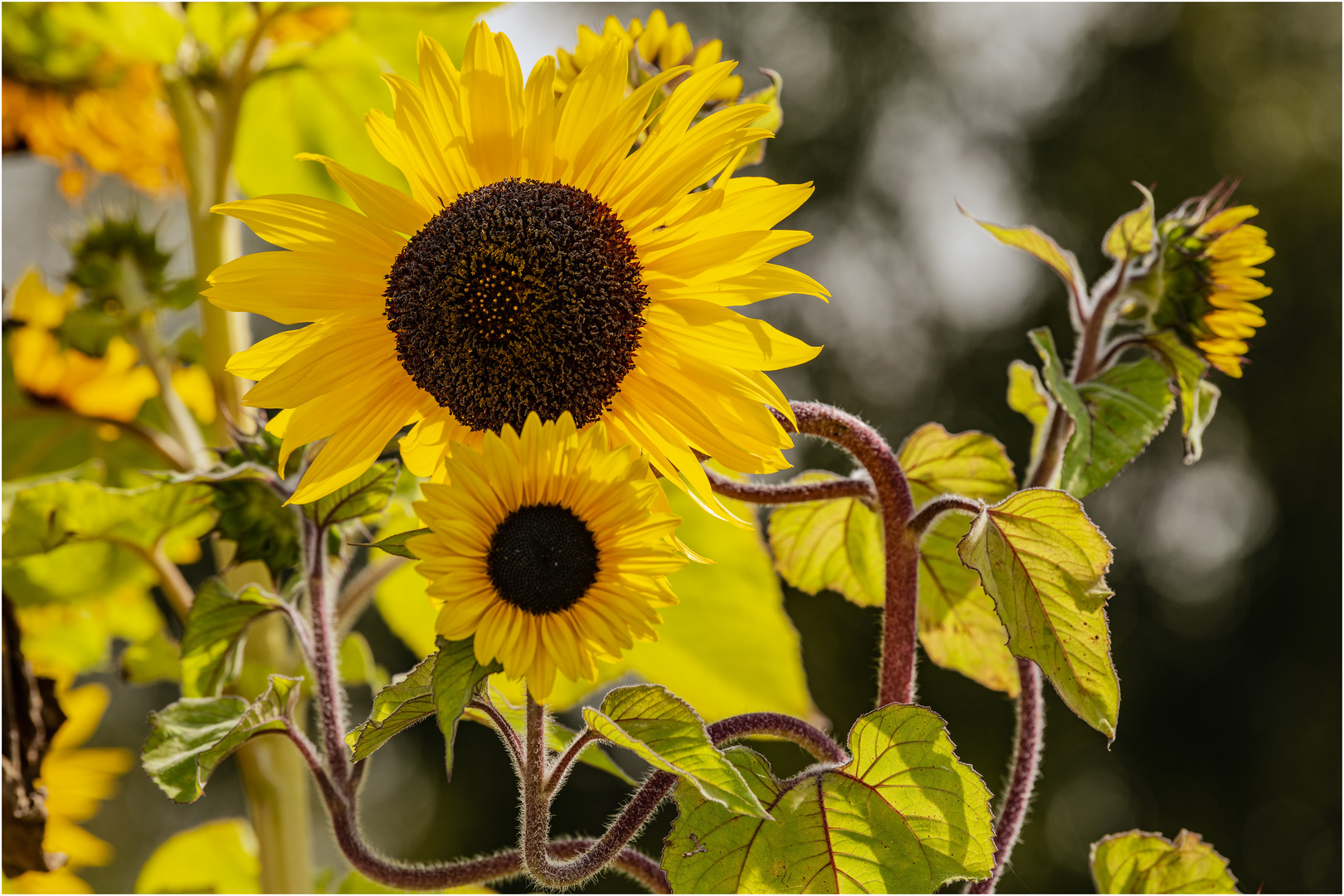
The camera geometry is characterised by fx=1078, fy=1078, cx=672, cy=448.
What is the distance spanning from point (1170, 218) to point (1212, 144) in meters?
5.39

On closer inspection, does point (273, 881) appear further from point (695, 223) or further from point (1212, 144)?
point (1212, 144)

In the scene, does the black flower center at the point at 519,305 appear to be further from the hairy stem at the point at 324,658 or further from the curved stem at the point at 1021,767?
the curved stem at the point at 1021,767

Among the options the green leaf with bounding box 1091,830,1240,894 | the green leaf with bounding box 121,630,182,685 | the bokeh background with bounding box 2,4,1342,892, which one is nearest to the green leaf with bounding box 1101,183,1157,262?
the green leaf with bounding box 1091,830,1240,894

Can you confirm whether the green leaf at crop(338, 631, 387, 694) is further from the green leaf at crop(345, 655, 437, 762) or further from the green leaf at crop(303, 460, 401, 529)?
the green leaf at crop(345, 655, 437, 762)

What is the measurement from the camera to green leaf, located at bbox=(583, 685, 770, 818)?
27 centimetres

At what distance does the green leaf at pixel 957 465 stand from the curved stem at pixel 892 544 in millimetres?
84

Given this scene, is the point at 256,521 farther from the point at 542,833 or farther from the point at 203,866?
the point at 203,866

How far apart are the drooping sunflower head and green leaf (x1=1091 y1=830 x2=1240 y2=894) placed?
0.20 metres

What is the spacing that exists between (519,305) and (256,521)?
0.18m

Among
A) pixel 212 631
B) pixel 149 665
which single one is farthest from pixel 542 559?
pixel 149 665

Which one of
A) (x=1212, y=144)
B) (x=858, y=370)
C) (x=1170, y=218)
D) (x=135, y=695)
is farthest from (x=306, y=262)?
(x=1212, y=144)

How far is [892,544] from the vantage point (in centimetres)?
37

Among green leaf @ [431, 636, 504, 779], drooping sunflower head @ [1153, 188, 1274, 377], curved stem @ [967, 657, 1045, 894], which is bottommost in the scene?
curved stem @ [967, 657, 1045, 894]

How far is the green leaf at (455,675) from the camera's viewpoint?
0.26 meters
